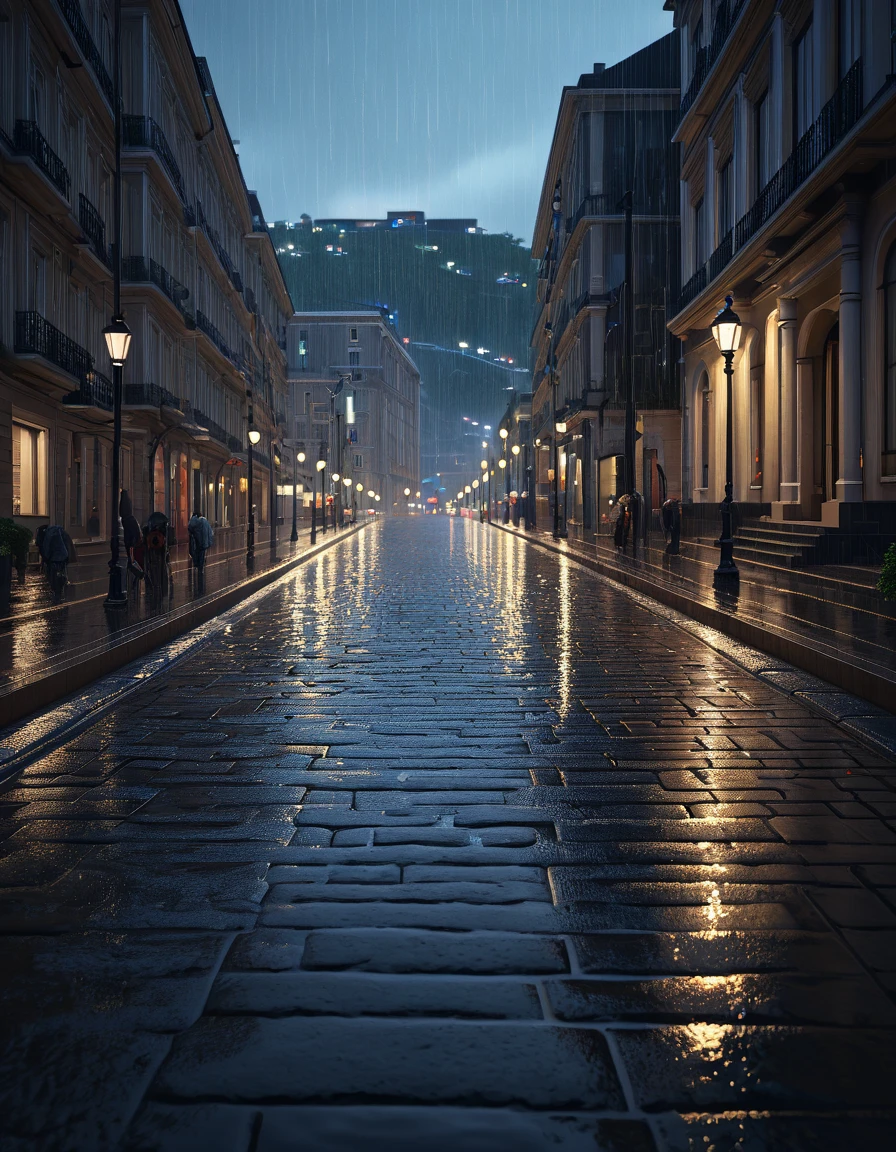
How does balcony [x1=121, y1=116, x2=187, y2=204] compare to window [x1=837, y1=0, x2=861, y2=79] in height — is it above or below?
above

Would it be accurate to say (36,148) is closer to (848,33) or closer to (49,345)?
(49,345)

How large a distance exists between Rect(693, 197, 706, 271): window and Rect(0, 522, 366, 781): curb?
23.2m

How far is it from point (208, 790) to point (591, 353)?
155 ft

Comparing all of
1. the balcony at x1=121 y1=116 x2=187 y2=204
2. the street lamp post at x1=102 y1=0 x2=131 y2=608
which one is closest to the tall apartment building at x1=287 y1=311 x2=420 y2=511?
the balcony at x1=121 y1=116 x2=187 y2=204

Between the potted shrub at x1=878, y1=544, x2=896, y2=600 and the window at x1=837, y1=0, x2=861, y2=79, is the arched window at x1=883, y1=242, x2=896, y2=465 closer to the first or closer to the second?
the window at x1=837, y1=0, x2=861, y2=79

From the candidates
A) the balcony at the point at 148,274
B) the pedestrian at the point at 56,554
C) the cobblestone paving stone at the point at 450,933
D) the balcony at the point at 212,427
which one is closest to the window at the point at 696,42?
the balcony at the point at 148,274

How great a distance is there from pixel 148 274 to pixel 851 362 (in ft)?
71.8

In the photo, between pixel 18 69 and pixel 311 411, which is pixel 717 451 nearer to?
pixel 18 69

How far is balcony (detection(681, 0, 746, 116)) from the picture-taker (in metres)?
27.8

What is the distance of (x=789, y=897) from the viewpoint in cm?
393

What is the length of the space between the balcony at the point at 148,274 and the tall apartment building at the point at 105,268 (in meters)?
0.08

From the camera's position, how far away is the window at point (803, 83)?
75.3 feet

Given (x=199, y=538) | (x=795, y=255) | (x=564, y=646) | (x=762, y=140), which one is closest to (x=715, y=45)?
(x=762, y=140)

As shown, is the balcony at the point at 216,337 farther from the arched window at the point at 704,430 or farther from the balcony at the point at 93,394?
the arched window at the point at 704,430
